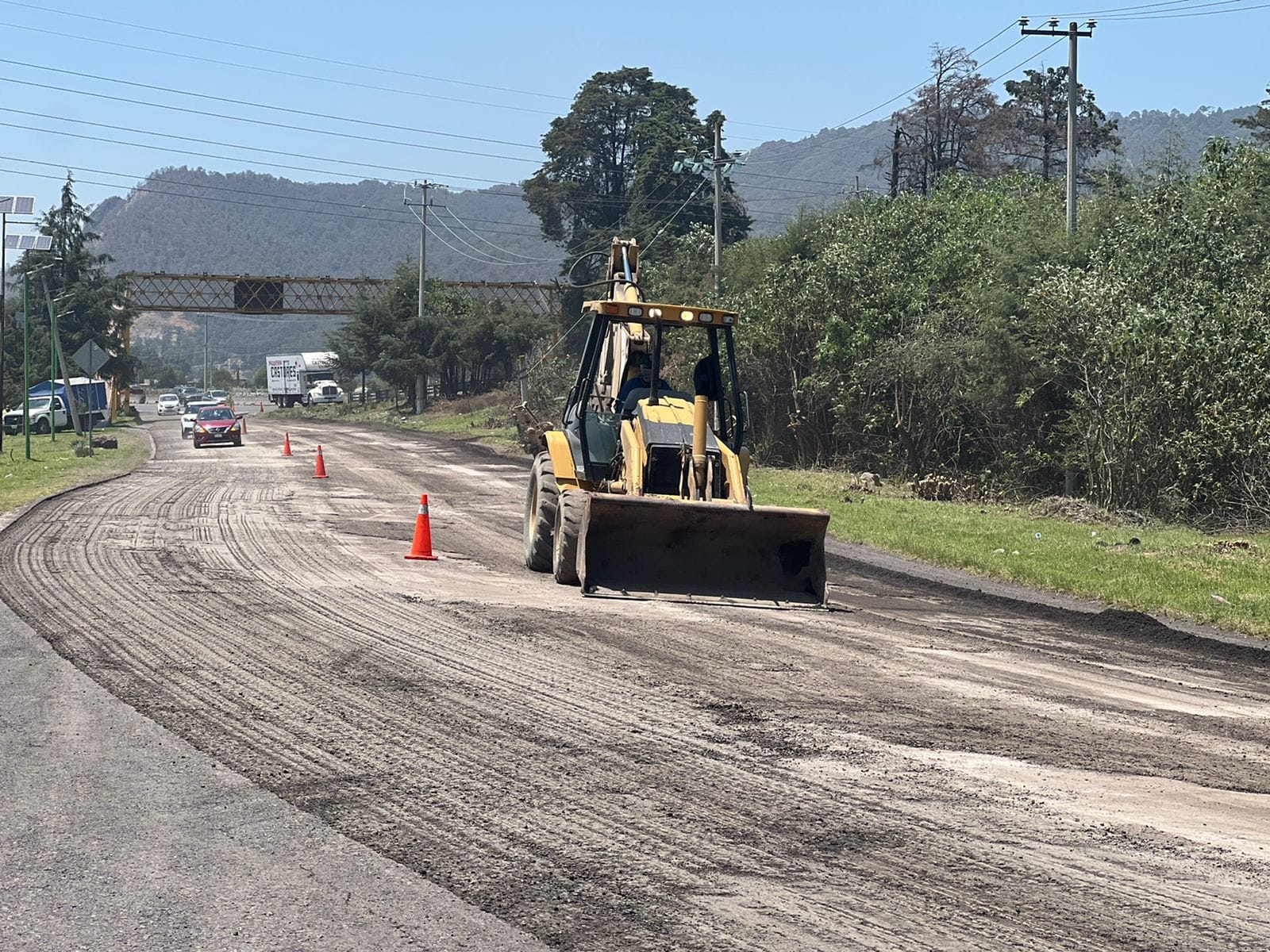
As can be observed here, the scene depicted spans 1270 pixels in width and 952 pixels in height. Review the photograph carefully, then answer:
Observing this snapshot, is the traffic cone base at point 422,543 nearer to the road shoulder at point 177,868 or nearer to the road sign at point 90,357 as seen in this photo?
the road shoulder at point 177,868

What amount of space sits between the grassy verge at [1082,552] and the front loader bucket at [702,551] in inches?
147

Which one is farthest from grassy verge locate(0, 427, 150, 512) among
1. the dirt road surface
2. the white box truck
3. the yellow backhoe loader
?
the white box truck

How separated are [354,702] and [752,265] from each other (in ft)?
101

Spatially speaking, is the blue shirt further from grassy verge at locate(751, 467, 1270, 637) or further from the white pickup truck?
the white pickup truck

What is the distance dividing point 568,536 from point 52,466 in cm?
2346

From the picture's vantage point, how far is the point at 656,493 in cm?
1338

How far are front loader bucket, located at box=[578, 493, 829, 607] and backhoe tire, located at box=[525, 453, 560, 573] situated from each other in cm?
184

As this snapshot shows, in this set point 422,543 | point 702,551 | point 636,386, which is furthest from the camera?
point 422,543

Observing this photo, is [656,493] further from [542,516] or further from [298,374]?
[298,374]

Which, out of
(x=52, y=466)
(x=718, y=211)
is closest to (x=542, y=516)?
(x=52, y=466)

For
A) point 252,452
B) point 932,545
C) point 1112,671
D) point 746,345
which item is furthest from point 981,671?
point 252,452

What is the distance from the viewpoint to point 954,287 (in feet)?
98.3

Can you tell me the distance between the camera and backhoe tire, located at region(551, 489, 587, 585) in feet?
43.3

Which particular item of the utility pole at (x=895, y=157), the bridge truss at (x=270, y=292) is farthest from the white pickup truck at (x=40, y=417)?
the utility pole at (x=895, y=157)
